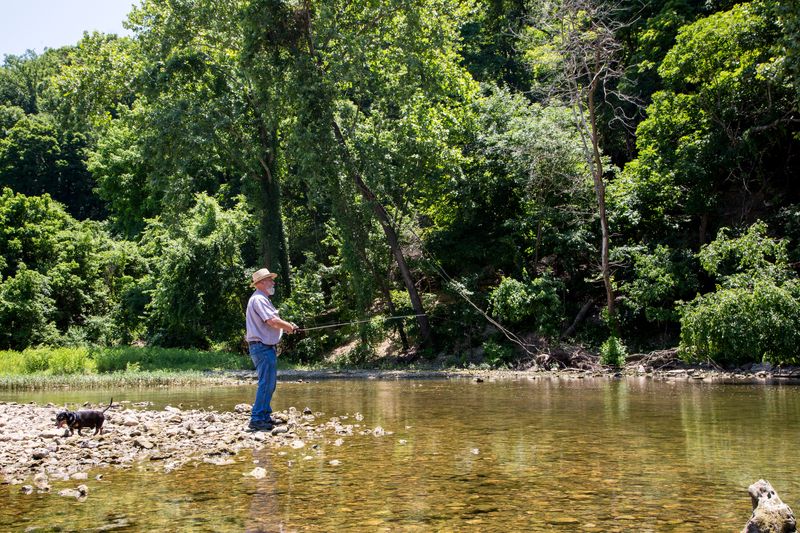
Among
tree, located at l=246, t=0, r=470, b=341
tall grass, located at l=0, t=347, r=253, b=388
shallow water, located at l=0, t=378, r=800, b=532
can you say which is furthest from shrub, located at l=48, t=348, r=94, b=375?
shallow water, located at l=0, t=378, r=800, b=532

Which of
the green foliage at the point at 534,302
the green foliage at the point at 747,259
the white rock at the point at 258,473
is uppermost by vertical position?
the green foliage at the point at 747,259

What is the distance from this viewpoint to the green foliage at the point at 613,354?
71.9 ft

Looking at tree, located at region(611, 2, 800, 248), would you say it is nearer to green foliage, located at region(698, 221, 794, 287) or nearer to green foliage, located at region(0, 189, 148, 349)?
green foliage, located at region(698, 221, 794, 287)

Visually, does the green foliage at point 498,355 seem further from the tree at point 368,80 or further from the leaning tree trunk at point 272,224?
the leaning tree trunk at point 272,224

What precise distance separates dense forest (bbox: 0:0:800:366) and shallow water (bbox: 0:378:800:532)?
33.4ft

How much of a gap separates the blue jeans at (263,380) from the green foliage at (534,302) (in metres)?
15.2

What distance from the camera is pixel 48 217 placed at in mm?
34781

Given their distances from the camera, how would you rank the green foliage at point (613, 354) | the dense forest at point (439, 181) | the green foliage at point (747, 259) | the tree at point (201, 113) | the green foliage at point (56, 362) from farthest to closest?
the tree at point (201, 113), the green foliage at point (56, 362), the dense forest at point (439, 181), the green foliage at point (613, 354), the green foliage at point (747, 259)

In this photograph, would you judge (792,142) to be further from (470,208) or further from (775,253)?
(470,208)

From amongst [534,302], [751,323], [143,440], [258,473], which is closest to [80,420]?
[143,440]

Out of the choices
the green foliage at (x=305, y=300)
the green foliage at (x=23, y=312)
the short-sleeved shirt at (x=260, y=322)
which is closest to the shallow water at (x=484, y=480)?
the short-sleeved shirt at (x=260, y=322)

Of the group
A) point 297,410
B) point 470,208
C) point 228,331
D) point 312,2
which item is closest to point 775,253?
point 470,208

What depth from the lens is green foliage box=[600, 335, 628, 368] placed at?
71.9 ft

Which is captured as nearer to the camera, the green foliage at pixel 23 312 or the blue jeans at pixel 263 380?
the blue jeans at pixel 263 380
